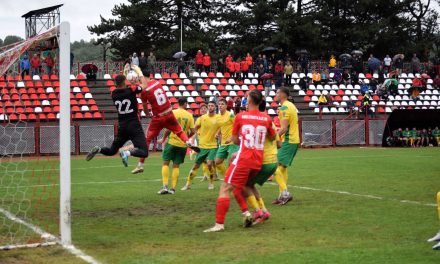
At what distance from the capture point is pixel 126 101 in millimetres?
12891

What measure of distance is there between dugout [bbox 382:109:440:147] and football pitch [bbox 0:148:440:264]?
1747cm

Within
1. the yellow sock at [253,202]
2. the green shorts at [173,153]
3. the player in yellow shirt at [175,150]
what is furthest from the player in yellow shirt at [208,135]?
the yellow sock at [253,202]

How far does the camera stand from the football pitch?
860cm

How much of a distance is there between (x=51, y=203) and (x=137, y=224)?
3841 millimetres

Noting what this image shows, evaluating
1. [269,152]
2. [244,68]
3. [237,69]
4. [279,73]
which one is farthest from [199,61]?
[269,152]

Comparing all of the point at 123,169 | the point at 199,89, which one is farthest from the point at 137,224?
the point at 199,89

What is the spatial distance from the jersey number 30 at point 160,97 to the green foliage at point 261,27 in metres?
40.5

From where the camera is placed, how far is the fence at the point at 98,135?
30564mm

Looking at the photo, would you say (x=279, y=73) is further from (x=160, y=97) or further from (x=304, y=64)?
(x=160, y=97)

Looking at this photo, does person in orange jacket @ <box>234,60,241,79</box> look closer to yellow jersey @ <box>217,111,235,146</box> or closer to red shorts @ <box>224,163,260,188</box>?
yellow jersey @ <box>217,111,235,146</box>

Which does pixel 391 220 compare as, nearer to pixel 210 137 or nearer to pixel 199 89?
pixel 210 137

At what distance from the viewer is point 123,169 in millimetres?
24250

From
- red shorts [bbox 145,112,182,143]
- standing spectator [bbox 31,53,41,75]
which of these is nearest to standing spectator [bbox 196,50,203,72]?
standing spectator [bbox 31,53,41,75]

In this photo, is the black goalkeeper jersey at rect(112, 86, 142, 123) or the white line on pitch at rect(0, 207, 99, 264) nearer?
the white line on pitch at rect(0, 207, 99, 264)
